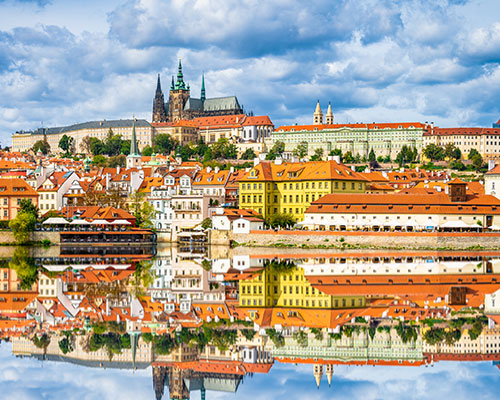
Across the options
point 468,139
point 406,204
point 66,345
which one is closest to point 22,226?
point 406,204

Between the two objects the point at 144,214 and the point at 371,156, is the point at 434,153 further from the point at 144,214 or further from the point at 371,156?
the point at 144,214

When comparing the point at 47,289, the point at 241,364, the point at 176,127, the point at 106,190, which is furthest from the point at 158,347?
the point at 176,127

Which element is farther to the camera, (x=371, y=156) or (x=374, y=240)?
(x=371, y=156)

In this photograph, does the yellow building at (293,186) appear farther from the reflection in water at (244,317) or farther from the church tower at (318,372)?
the church tower at (318,372)

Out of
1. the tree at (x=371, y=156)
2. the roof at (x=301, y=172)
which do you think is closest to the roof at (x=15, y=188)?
the roof at (x=301, y=172)

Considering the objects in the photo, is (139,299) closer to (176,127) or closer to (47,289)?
(47,289)

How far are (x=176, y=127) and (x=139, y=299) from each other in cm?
16370

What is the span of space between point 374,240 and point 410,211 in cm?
450

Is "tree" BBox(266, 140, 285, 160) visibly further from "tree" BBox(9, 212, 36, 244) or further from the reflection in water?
the reflection in water

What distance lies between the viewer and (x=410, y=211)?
213ft

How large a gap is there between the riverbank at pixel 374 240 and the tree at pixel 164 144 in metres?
115

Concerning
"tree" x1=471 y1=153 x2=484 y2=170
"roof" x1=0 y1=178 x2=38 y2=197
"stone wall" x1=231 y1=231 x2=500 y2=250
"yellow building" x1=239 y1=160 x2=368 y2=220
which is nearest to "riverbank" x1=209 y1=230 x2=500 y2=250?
"stone wall" x1=231 y1=231 x2=500 y2=250

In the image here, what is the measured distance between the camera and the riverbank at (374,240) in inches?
2371

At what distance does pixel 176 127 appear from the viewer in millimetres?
197125
